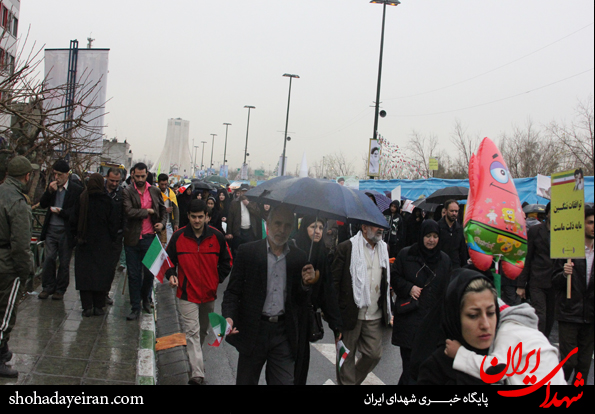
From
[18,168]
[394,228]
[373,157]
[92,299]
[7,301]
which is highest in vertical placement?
[373,157]

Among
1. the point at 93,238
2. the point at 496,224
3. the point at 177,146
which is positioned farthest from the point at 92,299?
the point at 177,146

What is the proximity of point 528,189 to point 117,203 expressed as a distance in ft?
35.3

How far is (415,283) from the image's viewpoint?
523 centimetres

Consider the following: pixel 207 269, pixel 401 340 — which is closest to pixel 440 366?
pixel 401 340

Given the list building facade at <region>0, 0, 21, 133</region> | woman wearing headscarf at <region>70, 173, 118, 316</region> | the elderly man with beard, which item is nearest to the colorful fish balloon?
the elderly man with beard

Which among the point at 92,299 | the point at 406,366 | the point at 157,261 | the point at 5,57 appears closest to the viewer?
the point at 406,366

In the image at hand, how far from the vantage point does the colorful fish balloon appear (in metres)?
3.79

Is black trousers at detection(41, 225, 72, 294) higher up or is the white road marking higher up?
black trousers at detection(41, 225, 72, 294)

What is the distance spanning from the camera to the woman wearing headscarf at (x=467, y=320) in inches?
99.9

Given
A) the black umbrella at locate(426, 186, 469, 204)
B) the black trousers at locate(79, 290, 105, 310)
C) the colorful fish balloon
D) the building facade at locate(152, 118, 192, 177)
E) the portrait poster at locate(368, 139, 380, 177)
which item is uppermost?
the building facade at locate(152, 118, 192, 177)

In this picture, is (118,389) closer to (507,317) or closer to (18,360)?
(18,360)

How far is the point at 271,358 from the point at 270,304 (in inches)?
17.6

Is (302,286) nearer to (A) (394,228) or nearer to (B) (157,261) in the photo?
(B) (157,261)

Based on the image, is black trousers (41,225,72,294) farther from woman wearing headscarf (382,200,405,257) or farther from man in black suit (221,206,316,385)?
woman wearing headscarf (382,200,405,257)
